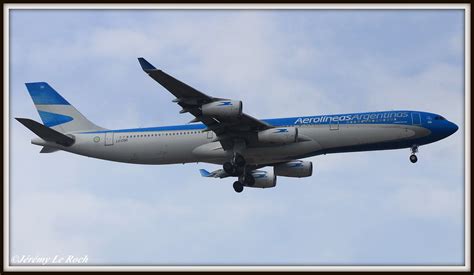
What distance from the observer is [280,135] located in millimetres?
45156

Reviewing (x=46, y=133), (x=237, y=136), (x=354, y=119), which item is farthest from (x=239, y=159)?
(x=46, y=133)

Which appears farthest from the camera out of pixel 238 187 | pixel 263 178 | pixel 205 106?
pixel 263 178

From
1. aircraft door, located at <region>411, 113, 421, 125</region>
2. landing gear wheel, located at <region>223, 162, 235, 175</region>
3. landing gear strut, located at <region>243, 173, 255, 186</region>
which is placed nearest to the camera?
aircraft door, located at <region>411, 113, 421, 125</region>

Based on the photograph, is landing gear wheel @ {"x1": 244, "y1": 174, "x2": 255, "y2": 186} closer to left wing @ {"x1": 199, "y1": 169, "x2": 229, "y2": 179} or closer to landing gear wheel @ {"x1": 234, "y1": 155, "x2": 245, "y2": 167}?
left wing @ {"x1": 199, "y1": 169, "x2": 229, "y2": 179}

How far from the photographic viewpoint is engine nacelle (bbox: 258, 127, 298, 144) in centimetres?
4503

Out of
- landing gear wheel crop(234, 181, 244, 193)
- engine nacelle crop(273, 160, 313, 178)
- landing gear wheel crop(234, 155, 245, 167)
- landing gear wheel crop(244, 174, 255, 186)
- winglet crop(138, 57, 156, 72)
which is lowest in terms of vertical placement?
landing gear wheel crop(234, 181, 244, 193)

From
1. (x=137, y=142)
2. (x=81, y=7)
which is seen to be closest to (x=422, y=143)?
(x=137, y=142)

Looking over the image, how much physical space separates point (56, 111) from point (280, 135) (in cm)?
1664

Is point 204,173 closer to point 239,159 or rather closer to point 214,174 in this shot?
point 214,174

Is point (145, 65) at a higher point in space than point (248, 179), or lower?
higher

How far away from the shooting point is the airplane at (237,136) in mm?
45000

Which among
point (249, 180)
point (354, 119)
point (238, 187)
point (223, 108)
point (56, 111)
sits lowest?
point (238, 187)

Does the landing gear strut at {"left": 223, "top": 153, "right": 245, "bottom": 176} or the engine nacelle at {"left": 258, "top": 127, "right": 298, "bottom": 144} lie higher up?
the engine nacelle at {"left": 258, "top": 127, "right": 298, "bottom": 144}

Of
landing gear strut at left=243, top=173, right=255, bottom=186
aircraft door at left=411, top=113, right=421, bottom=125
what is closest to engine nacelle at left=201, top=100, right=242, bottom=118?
landing gear strut at left=243, top=173, right=255, bottom=186
